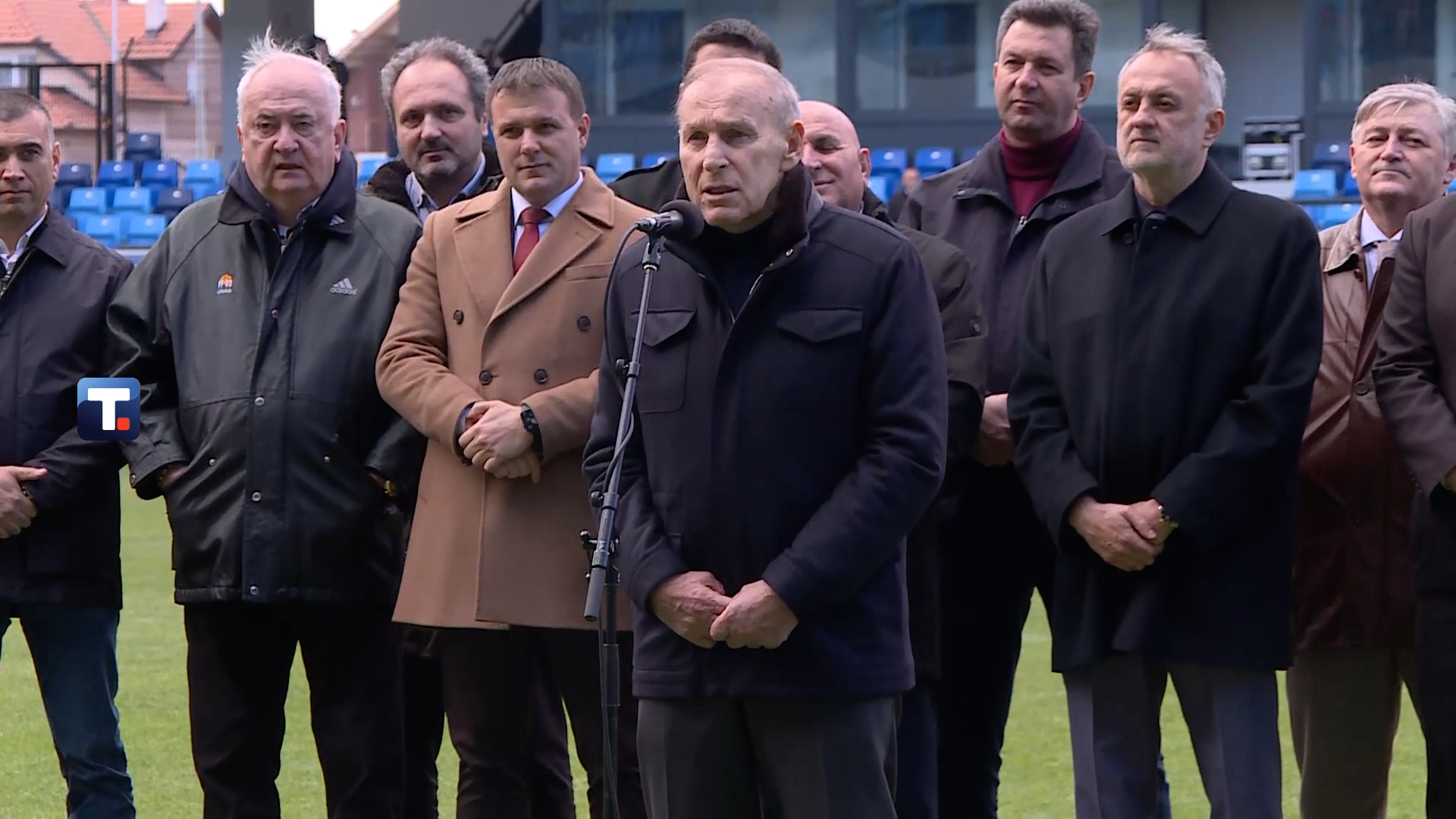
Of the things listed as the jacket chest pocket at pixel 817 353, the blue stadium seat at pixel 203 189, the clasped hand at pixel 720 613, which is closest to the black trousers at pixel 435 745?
the clasped hand at pixel 720 613

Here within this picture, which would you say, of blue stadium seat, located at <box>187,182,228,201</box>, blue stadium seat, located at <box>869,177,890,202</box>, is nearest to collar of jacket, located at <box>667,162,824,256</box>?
blue stadium seat, located at <box>869,177,890,202</box>

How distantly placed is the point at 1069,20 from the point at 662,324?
5.77ft

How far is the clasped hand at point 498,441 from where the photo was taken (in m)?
4.43

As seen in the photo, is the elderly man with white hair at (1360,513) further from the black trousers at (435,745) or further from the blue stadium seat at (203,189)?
the blue stadium seat at (203,189)

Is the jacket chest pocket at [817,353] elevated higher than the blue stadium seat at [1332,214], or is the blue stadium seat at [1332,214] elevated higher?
the blue stadium seat at [1332,214]

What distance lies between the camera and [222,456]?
15.3 feet

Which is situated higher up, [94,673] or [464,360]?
[464,360]

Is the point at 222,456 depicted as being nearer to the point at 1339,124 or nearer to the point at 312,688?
the point at 312,688

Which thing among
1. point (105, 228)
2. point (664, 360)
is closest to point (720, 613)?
point (664, 360)

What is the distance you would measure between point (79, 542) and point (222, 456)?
69 centimetres

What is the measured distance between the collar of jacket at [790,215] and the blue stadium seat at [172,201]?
19.8m

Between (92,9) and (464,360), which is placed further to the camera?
(92,9)

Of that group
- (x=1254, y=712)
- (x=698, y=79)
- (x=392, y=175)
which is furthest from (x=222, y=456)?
(x=1254, y=712)

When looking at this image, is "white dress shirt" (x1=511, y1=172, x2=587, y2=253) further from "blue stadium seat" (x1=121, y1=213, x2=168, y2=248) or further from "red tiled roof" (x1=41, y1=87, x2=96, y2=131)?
"red tiled roof" (x1=41, y1=87, x2=96, y2=131)
